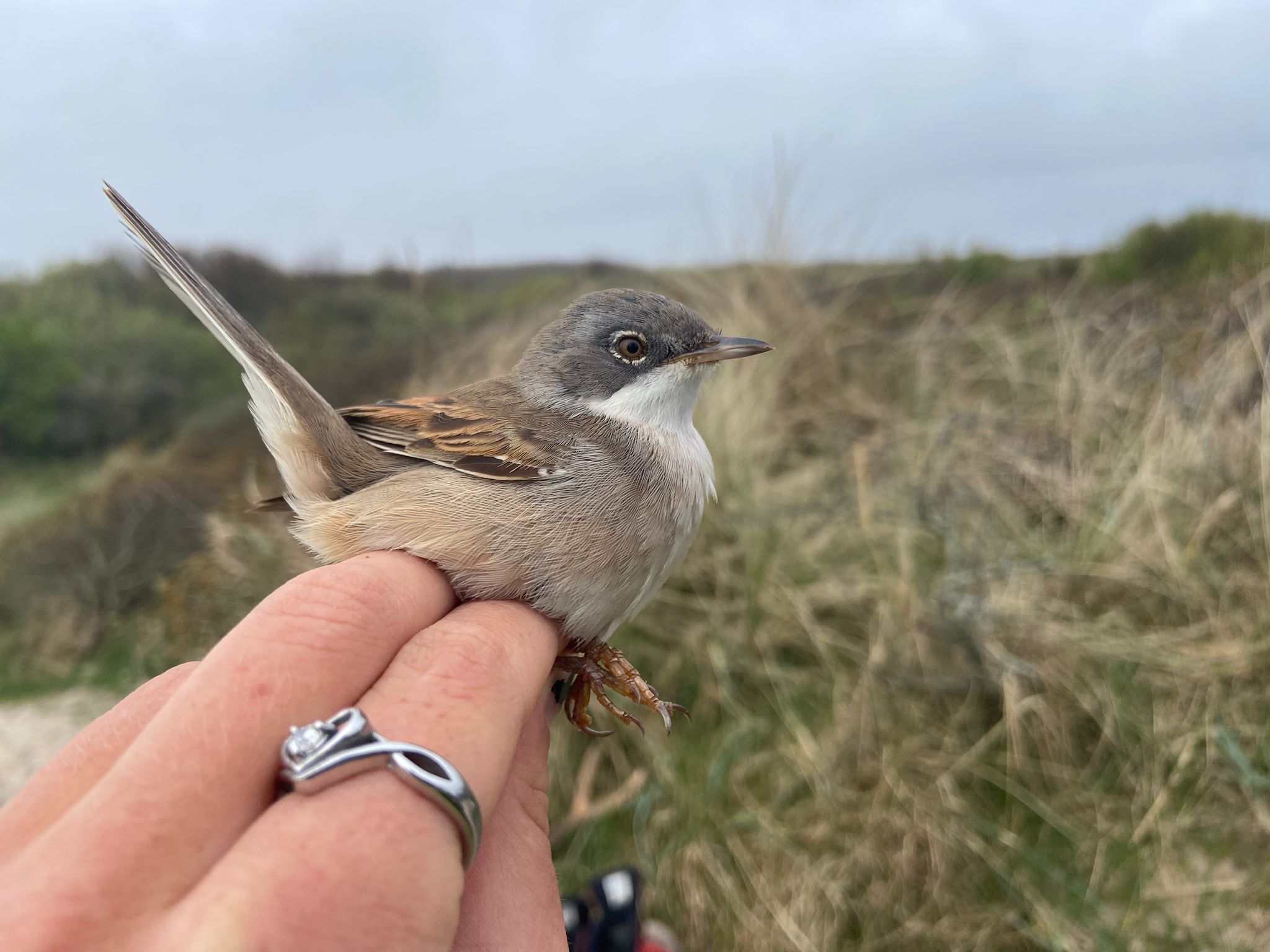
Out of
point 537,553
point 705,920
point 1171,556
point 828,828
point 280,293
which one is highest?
point 280,293

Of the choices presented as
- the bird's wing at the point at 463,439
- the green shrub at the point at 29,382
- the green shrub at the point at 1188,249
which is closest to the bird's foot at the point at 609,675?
the bird's wing at the point at 463,439

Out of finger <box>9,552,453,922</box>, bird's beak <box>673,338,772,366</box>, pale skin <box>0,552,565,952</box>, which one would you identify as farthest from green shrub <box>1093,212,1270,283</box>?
Result: finger <box>9,552,453,922</box>

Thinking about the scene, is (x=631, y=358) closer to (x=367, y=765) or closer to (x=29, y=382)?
(x=367, y=765)

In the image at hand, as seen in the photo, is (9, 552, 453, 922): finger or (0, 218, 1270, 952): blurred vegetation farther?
(0, 218, 1270, 952): blurred vegetation

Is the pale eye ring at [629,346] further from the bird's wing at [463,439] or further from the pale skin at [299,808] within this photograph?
the pale skin at [299,808]

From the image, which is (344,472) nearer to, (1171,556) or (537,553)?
(537,553)

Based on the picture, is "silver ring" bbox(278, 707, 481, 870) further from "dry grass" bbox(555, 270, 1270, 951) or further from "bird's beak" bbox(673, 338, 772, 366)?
"dry grass" bbox(555, 270, 1270, 951)

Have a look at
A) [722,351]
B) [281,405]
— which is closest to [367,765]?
[281,405]

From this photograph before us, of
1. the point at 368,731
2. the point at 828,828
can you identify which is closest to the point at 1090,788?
the point at 828,828
